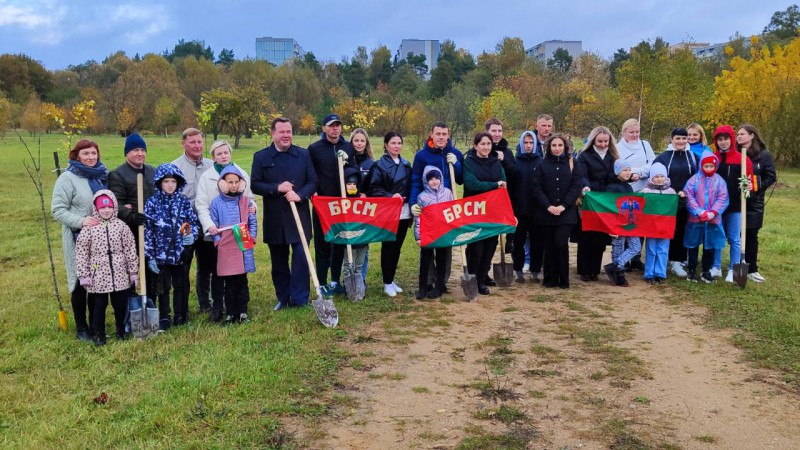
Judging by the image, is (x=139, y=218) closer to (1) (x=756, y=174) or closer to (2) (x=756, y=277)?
(1) (x=756, y=174)

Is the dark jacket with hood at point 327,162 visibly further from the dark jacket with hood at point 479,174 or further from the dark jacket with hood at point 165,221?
the dark jacket with hood at point 165,221

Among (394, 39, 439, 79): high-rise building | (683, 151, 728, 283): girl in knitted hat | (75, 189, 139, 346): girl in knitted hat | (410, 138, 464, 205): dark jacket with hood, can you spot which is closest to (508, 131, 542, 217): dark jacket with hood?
(410, 138, 464, 205): dark jacket with hood

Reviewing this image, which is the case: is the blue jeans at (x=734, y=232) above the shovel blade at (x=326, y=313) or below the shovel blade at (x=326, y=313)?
above

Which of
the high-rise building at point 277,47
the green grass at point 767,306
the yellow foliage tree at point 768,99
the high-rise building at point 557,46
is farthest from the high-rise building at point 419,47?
the green grass at point 767,306

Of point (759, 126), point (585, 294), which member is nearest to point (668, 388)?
Answer: point (585, 294)

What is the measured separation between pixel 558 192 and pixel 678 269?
2301mm

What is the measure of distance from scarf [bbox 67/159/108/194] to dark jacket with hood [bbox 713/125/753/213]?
7.64m

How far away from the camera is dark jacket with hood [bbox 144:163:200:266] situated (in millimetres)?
6133

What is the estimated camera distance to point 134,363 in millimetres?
5391

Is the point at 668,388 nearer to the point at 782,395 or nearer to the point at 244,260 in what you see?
the point at 782,395

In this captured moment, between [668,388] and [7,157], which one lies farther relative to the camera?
[7,157]

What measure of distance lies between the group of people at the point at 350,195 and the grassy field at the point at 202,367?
1.41ft

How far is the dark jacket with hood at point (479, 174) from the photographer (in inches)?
307

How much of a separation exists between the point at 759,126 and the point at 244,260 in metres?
27.0
